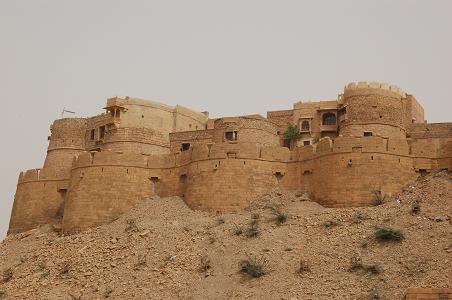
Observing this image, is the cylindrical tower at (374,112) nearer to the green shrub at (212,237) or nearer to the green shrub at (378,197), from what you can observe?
the green shrub at (378,197)

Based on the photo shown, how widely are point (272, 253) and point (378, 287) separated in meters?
3.82

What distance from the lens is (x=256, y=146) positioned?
2464 cm

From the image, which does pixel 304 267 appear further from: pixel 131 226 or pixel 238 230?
pixel 131 226

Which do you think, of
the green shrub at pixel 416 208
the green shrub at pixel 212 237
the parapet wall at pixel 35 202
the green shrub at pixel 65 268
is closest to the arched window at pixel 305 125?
the parapet wall at pixel 35 202

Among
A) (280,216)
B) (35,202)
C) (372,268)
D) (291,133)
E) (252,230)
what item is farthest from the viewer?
(291,133)

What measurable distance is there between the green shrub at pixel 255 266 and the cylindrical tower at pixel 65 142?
1574 centimetres

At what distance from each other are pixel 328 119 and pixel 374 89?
3.53 metres

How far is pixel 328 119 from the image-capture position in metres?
31.9

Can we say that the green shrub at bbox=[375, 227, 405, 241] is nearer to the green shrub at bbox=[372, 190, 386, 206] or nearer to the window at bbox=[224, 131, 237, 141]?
the green shrub at bbox=[372, 190, 386, 206]

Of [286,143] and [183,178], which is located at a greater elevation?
[286,143]

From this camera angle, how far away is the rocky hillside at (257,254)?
1769 cm

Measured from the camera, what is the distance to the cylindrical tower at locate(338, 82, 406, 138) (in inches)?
1117

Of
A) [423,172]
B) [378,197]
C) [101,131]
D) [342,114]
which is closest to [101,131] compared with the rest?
[101,131]

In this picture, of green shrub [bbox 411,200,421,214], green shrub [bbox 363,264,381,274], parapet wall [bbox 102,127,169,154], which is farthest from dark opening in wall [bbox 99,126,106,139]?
green shrub [bbox 363,264,381,274]
